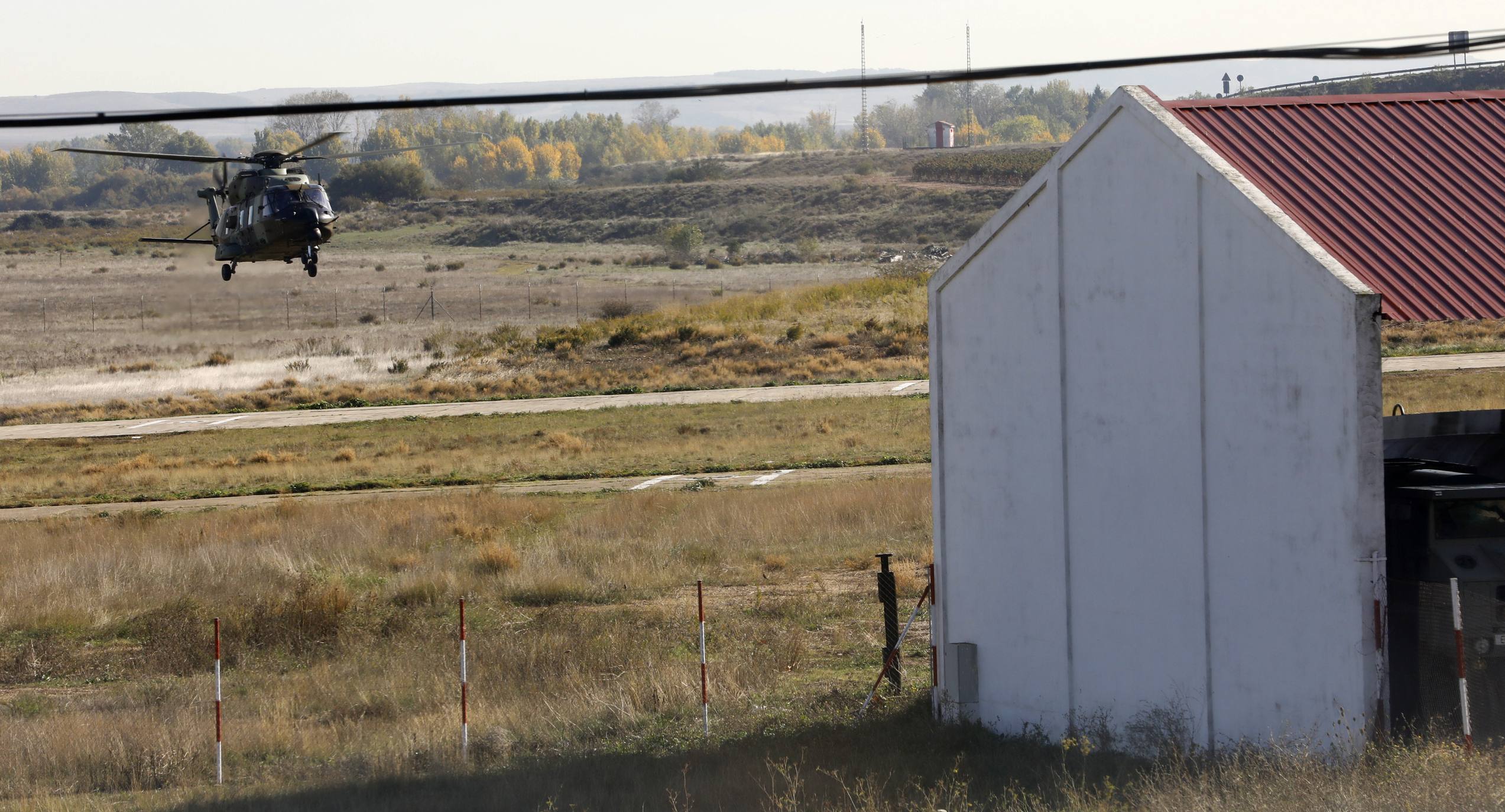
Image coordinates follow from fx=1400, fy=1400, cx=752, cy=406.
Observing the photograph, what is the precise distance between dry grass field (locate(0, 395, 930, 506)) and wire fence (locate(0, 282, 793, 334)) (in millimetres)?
25805

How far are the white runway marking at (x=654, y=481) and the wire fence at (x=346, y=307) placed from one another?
125 feet

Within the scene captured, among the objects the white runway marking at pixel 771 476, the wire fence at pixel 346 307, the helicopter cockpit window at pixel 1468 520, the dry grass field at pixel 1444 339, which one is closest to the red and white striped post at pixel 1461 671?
the helicopter cockpit window at pixel 1468 520

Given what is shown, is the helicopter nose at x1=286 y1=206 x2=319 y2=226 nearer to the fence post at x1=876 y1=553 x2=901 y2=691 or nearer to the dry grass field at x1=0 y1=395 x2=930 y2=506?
the dry grass field at x1=0 y1=395 x2=930 y2=506

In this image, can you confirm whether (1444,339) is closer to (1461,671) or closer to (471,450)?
(471,450)

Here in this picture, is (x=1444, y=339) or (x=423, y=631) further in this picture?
(x=1444, y=339)

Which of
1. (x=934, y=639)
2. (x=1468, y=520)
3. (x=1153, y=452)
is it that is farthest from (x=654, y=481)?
(x=1468, y=520)

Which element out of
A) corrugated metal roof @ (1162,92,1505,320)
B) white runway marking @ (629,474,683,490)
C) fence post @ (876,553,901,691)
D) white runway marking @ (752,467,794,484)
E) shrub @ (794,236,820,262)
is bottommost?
white runway marking @ (629,474,683,490)

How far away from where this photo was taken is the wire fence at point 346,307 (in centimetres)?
7069

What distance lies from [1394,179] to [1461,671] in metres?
4.21

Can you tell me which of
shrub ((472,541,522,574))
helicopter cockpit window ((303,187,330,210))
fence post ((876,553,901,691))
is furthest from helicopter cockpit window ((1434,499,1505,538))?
helicopter cockpit window ((303,187,330,210))

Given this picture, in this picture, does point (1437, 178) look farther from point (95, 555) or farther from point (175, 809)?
point (95, 555)

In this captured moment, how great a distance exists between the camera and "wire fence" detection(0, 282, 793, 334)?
70.7 m

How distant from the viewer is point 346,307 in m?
78.4

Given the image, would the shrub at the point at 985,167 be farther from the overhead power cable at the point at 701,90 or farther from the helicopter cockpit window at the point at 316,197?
the overhead power cable at the point at 701,90
